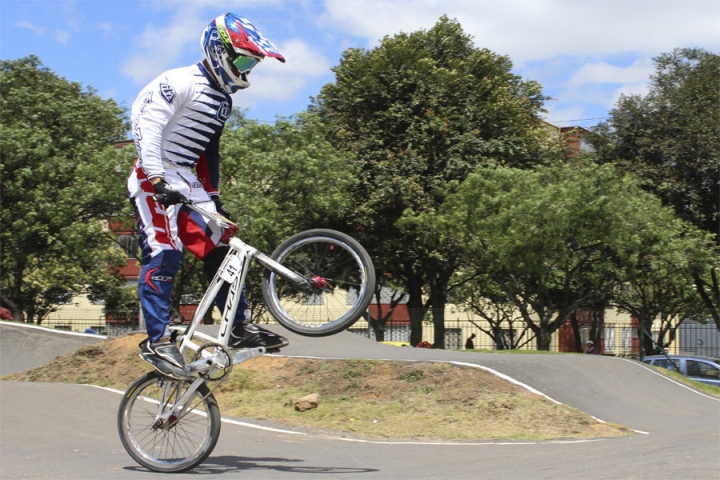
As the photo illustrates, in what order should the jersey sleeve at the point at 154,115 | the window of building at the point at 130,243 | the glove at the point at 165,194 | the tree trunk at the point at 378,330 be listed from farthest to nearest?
1. the window of building at the point at 130,243
2. the tree trunk at the point at 378,330
3. the jersey sleeve at the point at 154,115
4. the glove at the point at 165,194

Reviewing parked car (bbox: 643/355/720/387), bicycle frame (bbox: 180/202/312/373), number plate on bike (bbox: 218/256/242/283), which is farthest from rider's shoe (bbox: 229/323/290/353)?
parked car (bbox: 643/355/720/387)

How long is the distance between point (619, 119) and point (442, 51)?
7.85 metres

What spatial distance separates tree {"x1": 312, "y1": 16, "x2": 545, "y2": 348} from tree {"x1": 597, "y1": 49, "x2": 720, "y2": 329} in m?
3.87

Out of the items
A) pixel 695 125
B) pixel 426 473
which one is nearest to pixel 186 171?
pixel 426 473

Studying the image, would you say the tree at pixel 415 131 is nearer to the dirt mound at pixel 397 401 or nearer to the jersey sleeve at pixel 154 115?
the dirt mound at pixel 397 401

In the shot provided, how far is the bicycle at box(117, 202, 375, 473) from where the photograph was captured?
6.03 m

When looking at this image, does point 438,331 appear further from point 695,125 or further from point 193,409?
point 193,409

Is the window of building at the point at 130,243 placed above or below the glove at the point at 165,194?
above

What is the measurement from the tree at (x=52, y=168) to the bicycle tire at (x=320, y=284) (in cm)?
1945

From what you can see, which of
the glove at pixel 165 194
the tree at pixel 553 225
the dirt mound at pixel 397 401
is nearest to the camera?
the glove at pixel 165 194

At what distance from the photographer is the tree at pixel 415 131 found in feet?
93.4

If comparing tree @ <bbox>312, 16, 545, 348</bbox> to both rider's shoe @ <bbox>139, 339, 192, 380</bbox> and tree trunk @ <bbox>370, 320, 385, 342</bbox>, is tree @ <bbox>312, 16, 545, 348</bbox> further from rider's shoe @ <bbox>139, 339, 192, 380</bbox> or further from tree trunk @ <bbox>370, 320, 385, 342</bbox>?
rider's shoe @ <bbox>139, 339, 192, 380</bbox>

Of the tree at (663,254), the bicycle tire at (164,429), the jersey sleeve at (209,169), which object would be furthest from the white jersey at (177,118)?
the tree at (663,254)

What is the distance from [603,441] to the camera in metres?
9.16
